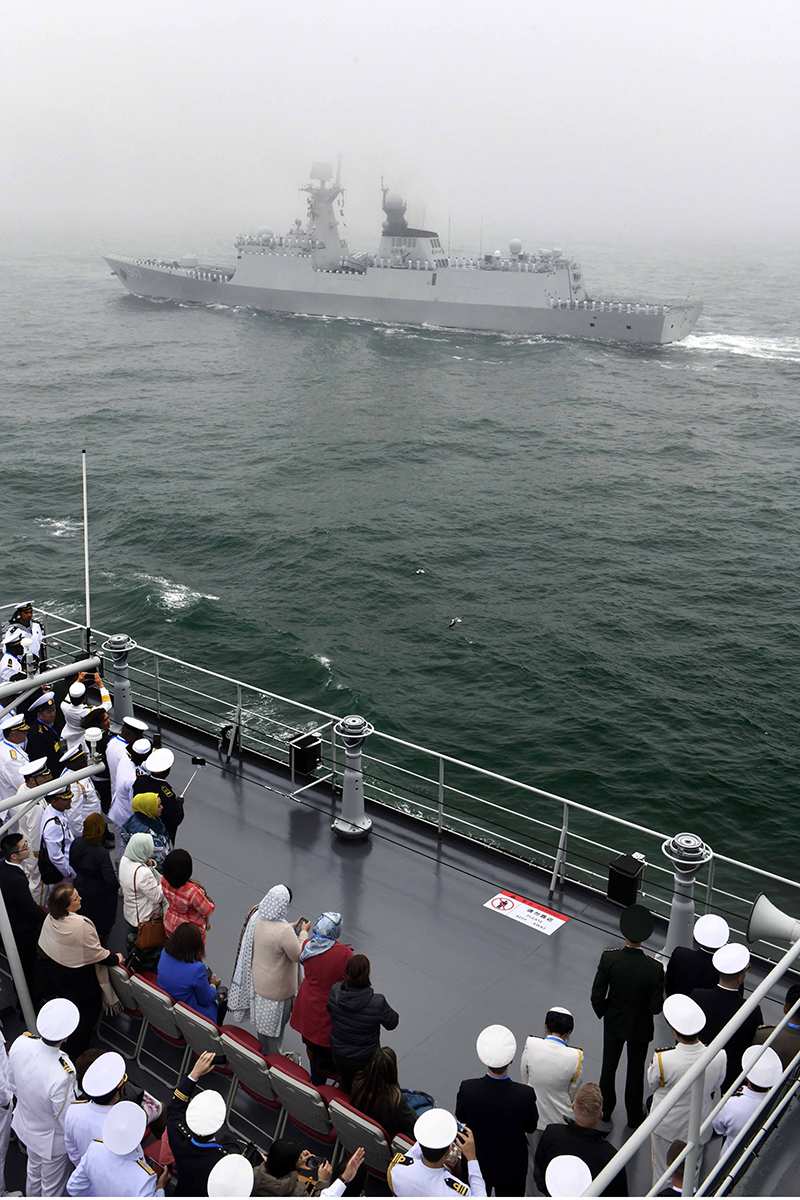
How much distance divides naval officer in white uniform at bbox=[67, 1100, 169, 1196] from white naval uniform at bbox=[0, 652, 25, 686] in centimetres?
558

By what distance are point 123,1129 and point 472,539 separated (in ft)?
92.9

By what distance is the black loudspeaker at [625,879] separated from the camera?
769cm

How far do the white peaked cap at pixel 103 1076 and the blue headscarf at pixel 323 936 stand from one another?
131cm

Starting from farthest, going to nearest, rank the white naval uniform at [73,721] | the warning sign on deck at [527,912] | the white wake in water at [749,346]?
the white wake in water at [749,346] < the white naval uniform at [73,721] < the warning sign on deck at [527,912]

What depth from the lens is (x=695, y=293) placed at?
315 ft

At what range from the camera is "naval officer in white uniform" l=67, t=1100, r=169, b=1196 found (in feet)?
15.1

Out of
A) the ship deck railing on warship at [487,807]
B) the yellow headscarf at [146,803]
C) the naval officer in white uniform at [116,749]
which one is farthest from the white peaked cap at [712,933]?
the ship deck railing on warship at [487,807]

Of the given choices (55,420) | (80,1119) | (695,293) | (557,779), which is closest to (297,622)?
(557,779)

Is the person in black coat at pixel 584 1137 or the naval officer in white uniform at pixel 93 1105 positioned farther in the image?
the naval officer in white uniform at pixel 93 1105

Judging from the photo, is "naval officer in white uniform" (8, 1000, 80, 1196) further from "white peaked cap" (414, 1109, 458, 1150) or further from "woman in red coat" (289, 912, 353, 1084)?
"white peaked cap" (414, 1109, 458, 1150)

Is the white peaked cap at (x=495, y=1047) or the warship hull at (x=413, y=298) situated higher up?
the warship hull at (x=413, y=298)

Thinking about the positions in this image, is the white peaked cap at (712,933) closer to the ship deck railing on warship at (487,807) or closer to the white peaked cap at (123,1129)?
the white peaked cap at (123,1129)

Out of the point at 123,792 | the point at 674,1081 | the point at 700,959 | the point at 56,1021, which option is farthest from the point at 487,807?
the point at 56,1021

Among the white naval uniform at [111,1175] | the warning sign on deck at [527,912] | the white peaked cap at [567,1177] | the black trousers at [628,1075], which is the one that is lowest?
the warning sign on deck at [527,912]
